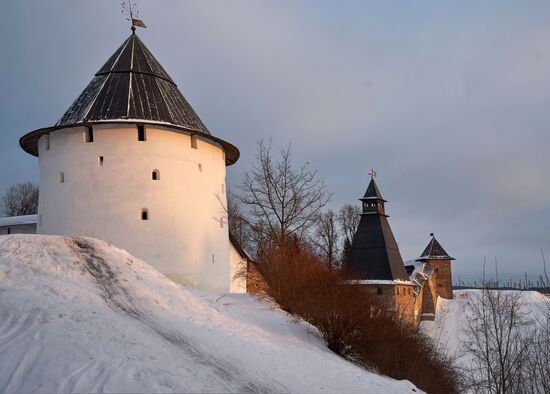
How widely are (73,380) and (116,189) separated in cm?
1132

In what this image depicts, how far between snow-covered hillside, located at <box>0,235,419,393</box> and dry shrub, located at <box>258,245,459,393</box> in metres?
0.66

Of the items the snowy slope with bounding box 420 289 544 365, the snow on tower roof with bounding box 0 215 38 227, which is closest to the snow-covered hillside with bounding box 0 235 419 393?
the snow on tower roof with bounding box 0 215 38 227

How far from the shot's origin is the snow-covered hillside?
552 centimetres

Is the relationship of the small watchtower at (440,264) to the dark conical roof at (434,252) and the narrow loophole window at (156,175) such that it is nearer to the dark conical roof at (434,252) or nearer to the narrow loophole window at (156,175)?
the dark conical roof at (434,252)

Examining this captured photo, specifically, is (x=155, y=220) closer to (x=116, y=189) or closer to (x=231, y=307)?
(x=116, y=189)

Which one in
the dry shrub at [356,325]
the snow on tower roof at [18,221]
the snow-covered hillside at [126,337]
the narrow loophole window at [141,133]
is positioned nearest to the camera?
the snow-covered hillside at [126,337]

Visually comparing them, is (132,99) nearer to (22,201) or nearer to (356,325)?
(356,325)

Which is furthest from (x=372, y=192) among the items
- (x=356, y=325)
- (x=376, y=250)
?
(x=356, y=325)

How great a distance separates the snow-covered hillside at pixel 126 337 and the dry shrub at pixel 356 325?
2.15ft

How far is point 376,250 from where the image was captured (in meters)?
26.8

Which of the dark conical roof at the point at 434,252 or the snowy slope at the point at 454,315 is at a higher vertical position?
the dark conical roof at the point at 434,252

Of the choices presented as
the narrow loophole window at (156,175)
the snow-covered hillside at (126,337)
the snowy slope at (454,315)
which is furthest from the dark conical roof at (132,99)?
the snowy slope at (454,315)

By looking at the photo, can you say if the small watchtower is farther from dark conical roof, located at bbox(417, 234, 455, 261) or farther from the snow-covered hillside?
the snow-covered hillside

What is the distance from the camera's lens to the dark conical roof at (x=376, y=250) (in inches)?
1023
